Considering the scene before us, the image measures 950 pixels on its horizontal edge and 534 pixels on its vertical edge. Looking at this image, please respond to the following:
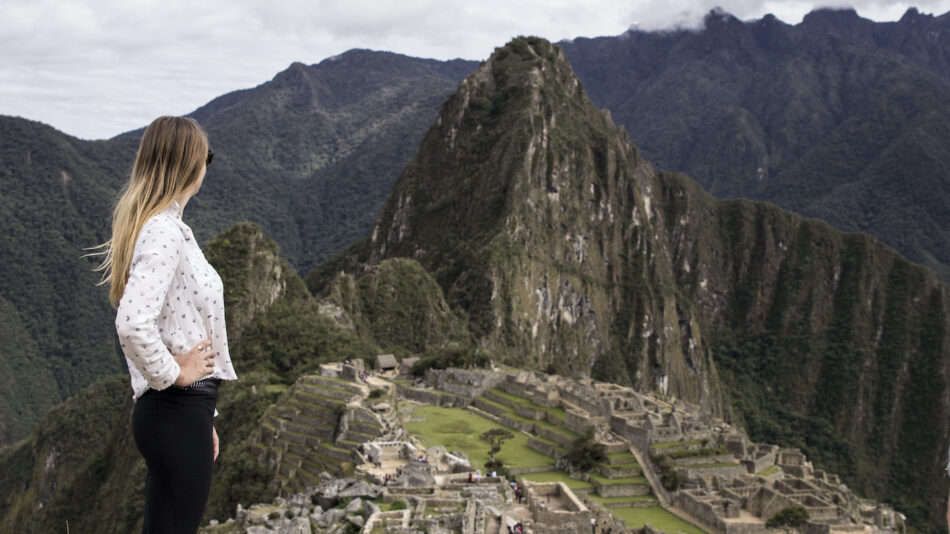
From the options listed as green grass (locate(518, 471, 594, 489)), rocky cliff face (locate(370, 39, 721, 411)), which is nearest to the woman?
green grass (locate(518, 471, 594, 489))

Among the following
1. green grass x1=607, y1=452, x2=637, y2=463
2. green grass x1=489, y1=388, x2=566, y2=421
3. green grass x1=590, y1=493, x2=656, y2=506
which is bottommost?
green grass x1=590, y1=493, x2=656, y2=506

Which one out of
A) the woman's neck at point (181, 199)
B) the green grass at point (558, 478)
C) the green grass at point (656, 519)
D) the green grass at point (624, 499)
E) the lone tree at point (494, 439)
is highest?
the woman's neck at point (181, 199)

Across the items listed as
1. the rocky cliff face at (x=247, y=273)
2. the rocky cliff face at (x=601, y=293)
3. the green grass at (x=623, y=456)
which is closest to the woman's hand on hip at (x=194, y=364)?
the green grass at (x=623, y=456)

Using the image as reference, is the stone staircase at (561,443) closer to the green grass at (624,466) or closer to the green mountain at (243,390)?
the green grass at (624,466)

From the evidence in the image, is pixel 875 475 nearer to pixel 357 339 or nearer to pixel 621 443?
pixel 357 339

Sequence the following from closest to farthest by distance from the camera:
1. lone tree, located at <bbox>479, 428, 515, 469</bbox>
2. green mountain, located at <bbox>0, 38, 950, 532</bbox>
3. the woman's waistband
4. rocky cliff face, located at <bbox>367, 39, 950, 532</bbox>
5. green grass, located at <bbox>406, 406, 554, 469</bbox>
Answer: the woman's waistband
lone tree, located at <bbox>479, 428, 515, 469</bbox>
green grass, located at <bbox>406, 406, 554, 469</bbox>
green mountain, located at <bbox>0, 38, 950, 532</bbox>
rocky cliff face, located at <bbox>367, 39, 950, 532</bbox>

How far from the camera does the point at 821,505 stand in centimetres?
4209

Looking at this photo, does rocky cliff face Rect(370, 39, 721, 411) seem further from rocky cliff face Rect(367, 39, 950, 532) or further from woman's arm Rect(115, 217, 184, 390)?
woman's arm Rect(115, 217, 184, 390)

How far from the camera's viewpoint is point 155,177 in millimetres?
5613

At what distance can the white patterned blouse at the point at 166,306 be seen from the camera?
4957 mm

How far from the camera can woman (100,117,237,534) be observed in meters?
5.14

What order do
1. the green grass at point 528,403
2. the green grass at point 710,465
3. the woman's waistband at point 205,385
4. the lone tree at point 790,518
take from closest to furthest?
the woman's waistband at point 205,385 < the lone tree at point 790,518 < the green grass at point 710,465 < the green grass at point 528,403

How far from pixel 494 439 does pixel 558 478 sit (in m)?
4.81

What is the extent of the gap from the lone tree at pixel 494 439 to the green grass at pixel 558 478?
197cm
